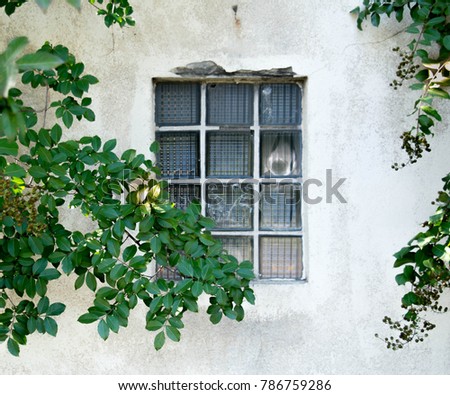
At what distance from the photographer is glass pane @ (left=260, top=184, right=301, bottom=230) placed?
374cm

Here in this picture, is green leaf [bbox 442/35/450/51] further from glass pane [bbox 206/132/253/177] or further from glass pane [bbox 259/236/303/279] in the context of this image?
glass pane [bbox 259/236/303/279]

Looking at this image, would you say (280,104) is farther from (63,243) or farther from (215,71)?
(63,243)

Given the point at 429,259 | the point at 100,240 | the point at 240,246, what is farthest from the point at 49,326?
the point at 429,259

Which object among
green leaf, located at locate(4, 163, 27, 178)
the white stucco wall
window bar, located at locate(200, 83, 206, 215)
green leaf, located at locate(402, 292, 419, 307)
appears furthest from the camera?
window bar, located at locate(200, 83, 206, 215)

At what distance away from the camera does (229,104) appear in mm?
3713

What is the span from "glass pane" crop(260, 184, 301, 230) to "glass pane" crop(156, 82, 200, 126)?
0.60 metres

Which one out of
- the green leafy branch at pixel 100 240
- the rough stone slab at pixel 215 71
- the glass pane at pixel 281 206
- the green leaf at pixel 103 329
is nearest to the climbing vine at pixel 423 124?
the rough stone slab at pixel 215 71

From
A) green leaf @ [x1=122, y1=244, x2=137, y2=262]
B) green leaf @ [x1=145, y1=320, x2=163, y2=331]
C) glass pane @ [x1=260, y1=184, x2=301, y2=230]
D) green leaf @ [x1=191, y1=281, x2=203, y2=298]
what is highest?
glass pane @ [x1=260, y1=184, x2=301, y2=230]

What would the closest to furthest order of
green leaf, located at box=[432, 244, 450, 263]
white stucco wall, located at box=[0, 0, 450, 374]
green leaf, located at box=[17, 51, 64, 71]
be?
1. green leaf, located at box=[17, 51, 64, 71]
2. green leaf, located at box=[432, 244, 450, 263]
3. white stucco wall, located at box=[0, 0, 450, 374]

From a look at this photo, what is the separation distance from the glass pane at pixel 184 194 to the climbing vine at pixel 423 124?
114cm

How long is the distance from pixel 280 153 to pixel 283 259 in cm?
62

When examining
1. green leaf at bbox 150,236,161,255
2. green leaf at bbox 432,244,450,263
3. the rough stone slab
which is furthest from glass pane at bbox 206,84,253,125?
green leaf at bbox 432,244,450,263

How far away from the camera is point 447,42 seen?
10.6ft
